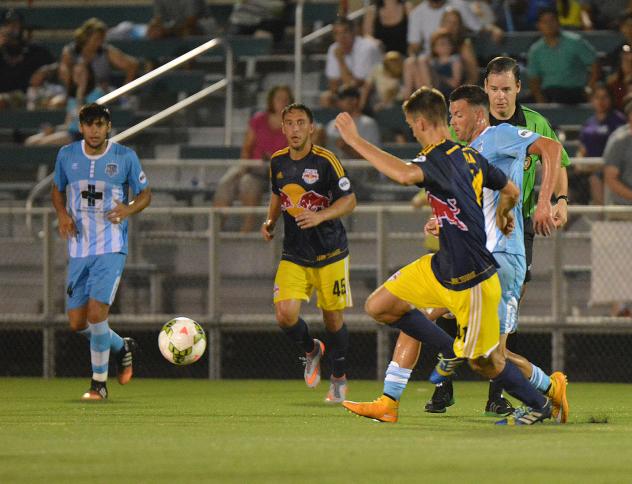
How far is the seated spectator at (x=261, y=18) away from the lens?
19875 mm

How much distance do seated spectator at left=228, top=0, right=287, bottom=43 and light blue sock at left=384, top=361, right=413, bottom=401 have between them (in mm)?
11490

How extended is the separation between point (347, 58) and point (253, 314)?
4537 mm

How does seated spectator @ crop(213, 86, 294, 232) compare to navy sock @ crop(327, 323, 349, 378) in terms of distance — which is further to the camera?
seated spectator @ crop(213, 86, 294, 232)

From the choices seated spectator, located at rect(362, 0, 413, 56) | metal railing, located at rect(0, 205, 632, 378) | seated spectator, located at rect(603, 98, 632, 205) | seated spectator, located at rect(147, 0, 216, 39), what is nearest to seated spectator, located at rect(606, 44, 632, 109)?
seated spectator, located at rect(603, 98, 632, 205)

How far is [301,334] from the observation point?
457 inches

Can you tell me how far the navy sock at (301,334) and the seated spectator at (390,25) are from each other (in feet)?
24.5

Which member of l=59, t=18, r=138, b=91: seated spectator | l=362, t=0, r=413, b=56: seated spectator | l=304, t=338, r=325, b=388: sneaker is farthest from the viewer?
l=59, t=18, r=138, b=91: seated spectator

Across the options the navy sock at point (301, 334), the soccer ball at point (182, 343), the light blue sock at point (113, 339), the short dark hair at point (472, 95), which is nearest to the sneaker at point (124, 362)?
the light blue sock at point (113, 339)

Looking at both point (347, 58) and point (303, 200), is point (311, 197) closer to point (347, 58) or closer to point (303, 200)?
point (303, 200)

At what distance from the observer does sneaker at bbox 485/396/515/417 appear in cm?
970

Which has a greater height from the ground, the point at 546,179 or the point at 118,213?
the point at 546,179

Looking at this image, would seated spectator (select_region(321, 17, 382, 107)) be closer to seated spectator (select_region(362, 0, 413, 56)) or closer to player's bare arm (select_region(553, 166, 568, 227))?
seated spectator (select_region(362, 0, 413, 56))

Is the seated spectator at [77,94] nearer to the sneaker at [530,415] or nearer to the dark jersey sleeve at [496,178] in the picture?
the sneaker at [530,415]

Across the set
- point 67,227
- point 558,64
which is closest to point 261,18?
point 558,64
